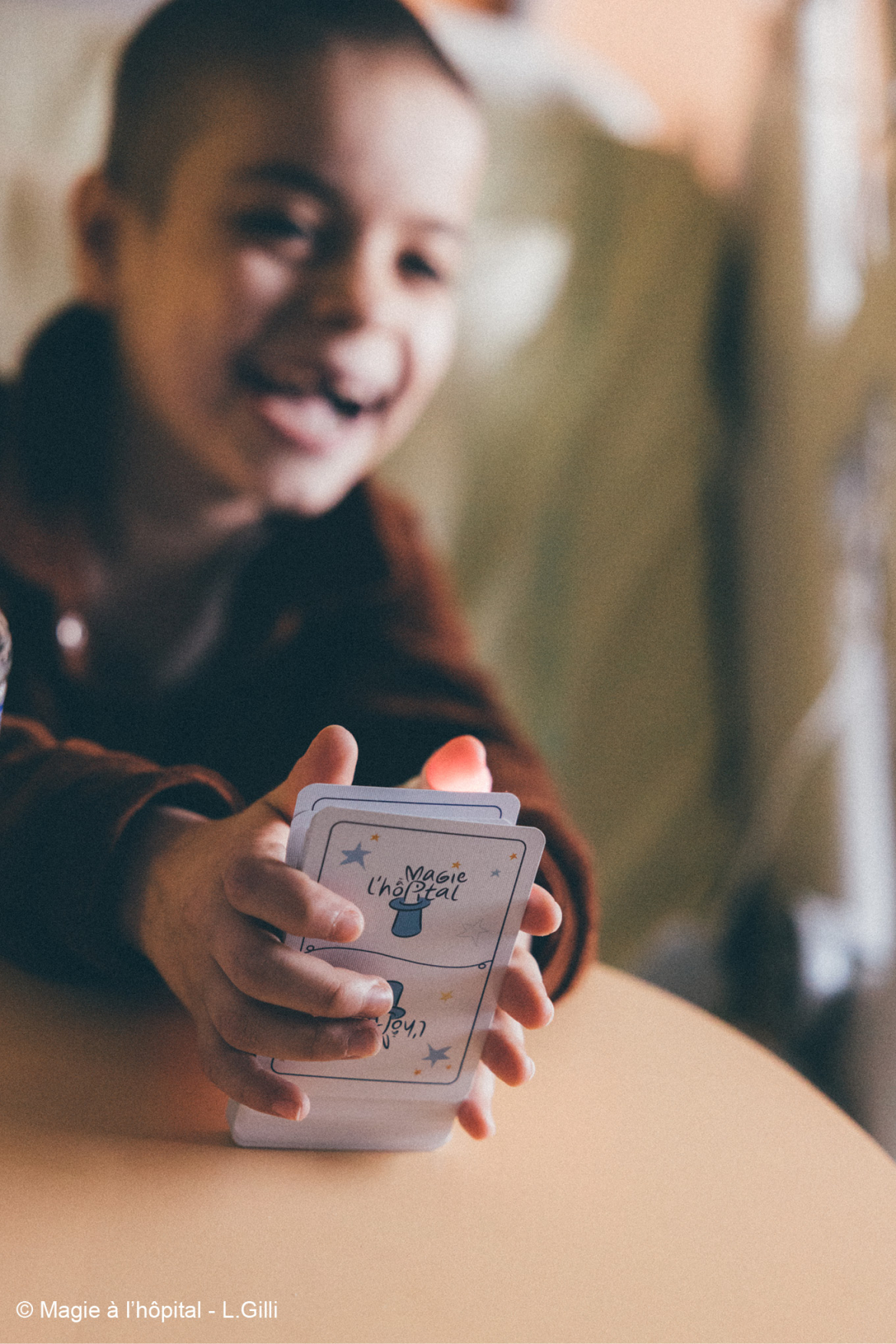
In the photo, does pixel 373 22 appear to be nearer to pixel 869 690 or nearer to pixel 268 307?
pixel 268 307

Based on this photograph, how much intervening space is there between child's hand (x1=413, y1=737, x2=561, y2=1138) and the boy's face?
32 centimetres

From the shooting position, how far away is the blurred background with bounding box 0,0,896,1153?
82cm

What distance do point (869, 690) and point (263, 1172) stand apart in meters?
0.56

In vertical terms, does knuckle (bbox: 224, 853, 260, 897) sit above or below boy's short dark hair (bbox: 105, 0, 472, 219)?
below

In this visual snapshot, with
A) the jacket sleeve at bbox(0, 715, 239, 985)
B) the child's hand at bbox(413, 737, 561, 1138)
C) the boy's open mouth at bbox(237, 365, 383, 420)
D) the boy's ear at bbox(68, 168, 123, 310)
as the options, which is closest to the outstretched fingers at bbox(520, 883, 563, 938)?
the child's hand at bbox(413, 737, 561, 1138)

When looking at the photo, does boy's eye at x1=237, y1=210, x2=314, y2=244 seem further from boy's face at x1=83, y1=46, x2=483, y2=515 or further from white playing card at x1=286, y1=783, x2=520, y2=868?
white playing card at x1=286, y1=783, x2=520, y2=868

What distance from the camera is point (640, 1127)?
375 mm

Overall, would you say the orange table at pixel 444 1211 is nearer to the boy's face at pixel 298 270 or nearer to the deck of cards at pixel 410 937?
the deck of cards at pixel 410 937

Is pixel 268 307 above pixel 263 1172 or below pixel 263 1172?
above

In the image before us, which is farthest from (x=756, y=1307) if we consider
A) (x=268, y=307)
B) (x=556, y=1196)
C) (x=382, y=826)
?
(x=268, y=307)

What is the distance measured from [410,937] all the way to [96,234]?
49 cm

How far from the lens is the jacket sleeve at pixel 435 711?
0.41m

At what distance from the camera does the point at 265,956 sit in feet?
0.95

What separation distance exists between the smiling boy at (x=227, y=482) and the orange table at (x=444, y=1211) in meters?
0.03
